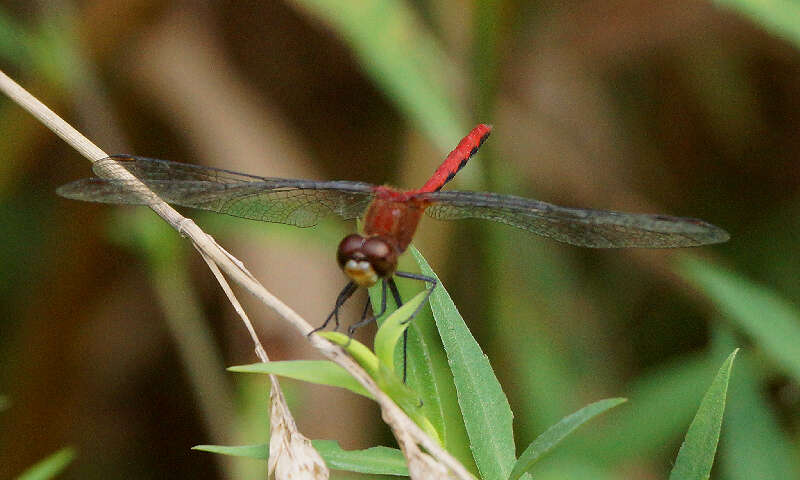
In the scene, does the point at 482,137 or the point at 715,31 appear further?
the point at 715,31

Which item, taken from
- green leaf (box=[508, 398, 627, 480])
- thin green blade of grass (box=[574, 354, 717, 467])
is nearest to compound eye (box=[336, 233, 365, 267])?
green leaf (box=[508, 398, 627, 480])

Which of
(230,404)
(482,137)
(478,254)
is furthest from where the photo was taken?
(478,254)

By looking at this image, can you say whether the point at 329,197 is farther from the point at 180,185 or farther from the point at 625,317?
the point at 625,317

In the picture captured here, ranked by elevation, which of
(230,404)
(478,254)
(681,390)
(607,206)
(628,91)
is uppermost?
(628,91)

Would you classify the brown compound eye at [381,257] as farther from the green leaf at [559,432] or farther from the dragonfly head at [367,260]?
the green leaf at [559,432]

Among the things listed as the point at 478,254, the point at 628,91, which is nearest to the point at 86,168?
the point at 478,254

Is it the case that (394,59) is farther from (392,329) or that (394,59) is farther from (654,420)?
(392,329)

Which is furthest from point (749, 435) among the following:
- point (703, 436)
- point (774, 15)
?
point (774, 15)
